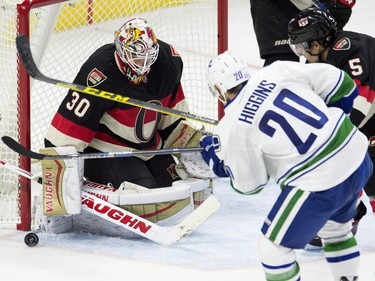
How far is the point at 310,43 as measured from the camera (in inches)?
96.5

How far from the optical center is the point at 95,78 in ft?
9.23

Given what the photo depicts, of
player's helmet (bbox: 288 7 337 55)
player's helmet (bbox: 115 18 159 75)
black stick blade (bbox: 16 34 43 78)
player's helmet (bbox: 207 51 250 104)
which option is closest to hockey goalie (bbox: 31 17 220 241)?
player's helmet (bbox: 115 18 159 75)

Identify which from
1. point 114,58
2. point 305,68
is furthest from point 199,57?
point 305,68

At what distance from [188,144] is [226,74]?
1.06 meters

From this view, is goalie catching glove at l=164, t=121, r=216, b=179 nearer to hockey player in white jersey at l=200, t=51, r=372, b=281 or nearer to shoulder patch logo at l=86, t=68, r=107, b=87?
shoulder patch logo at l=86, t=68, r=107, b=87

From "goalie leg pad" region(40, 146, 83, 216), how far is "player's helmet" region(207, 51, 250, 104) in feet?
2.65

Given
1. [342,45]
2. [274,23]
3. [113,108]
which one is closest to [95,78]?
[113,108]

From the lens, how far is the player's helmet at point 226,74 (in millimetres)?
2041

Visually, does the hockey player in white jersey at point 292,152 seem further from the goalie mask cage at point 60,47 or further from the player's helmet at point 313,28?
the goalie mask cage at point 60,47

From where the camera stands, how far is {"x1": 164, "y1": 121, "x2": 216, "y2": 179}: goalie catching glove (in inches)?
118

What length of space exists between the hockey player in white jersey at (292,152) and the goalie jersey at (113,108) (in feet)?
2.89

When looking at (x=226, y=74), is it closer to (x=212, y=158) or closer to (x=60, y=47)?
(x=212, y=158)

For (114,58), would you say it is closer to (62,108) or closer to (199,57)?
(62,108)

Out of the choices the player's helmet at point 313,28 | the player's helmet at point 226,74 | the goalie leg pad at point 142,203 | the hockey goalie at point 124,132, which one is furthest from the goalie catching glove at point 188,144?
the player's helmet at point 226,74
